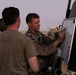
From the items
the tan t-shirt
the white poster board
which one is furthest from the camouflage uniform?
the tan t-shirt

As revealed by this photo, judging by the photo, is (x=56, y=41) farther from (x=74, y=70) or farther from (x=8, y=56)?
(x=8, y=56)

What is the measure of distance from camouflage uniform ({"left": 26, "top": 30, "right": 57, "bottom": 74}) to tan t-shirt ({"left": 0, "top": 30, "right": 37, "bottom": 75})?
34.0 inches

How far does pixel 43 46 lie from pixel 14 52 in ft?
3.51

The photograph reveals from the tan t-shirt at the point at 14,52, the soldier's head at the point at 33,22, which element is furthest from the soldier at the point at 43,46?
the tan t-shirt at the point at 14,52

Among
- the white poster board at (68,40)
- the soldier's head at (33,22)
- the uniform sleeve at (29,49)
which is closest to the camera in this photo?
the uniform sleeve at (29,49)

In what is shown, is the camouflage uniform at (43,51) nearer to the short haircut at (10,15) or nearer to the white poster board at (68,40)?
the white poster board at (68,40)

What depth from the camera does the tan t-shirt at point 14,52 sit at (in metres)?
3.49

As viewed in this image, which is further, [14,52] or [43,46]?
[43,46]

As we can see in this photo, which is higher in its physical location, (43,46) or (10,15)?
(10,15)

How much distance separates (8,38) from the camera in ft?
11.6

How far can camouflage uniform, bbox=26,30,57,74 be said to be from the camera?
4422mm

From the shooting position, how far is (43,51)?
443cm

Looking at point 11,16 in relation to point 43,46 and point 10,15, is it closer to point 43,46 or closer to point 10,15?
point 10,15

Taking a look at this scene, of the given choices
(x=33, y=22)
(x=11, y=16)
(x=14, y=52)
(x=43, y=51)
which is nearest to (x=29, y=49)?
(x=14, y=52)
